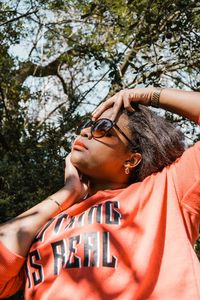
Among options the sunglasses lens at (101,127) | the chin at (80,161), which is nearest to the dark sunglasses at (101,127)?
the sunglasses lens at (101,127)

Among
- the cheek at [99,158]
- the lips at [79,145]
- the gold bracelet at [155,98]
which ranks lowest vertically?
the cheek at [99,158]

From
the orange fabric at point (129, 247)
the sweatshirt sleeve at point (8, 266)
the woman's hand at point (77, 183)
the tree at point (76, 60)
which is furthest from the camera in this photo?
the tree at point (76, 60)

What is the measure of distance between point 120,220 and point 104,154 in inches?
13.7

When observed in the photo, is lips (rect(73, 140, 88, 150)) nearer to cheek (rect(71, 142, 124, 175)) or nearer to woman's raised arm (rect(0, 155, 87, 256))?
cheek (rect(71, 142, 124, 175))

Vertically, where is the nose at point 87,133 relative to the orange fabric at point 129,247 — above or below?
above

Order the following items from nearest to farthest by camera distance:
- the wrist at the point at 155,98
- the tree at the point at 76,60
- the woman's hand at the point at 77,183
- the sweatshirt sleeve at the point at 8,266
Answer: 1. the sweatshirt sleeve at the point at 8,266
2. the wrist at the point at 155,98
3. the woman's hand at the point at 77,183
4. the tree at the point at 76,60

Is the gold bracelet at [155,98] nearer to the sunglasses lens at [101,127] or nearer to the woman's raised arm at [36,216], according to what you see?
the sunglasses lens at [101,127]

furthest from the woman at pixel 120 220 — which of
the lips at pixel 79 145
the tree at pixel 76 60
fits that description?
the tree at pixel 76 60

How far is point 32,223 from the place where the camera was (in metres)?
1.92

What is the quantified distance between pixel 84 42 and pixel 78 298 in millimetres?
7148

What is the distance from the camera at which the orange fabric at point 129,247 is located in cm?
158

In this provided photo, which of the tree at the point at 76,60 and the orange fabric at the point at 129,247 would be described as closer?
the orange fabric at the point at 129,247

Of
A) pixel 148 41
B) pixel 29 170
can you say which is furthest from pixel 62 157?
pixel 148 41

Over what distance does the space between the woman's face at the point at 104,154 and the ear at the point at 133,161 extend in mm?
11
